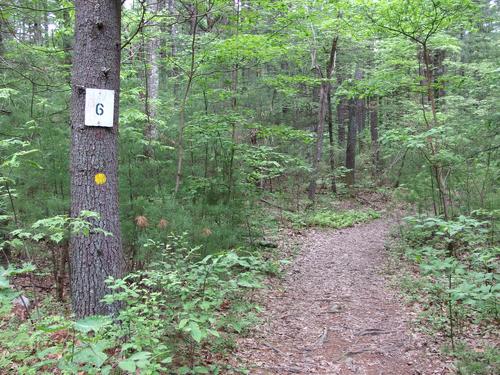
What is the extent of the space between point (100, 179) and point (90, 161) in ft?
0.63

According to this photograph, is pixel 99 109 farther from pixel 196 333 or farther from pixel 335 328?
pixel 335 328

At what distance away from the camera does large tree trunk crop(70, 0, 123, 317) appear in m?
3.64

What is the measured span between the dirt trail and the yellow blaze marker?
90.6 inches

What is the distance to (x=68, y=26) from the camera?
7879 millimetres

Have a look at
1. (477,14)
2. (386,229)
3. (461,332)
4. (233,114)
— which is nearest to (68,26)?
(233,114)

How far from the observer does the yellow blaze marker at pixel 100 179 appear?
368 cm

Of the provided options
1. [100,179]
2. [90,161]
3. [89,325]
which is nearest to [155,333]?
[89,325]

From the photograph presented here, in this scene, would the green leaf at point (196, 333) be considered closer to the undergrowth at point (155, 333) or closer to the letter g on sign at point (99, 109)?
the undergrowth at point (155, 333)

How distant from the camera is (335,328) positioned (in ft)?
17.4

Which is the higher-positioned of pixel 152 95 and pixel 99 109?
pixel 152 95

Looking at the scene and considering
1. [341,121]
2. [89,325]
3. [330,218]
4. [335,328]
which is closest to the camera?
[89,325]

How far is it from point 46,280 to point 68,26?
504cm

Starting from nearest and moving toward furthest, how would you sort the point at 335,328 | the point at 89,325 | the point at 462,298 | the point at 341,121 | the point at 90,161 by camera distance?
the point at 89,325 < the point at 90,161 < the point at 462,298 < the point at 335,328 < the point at 341,121

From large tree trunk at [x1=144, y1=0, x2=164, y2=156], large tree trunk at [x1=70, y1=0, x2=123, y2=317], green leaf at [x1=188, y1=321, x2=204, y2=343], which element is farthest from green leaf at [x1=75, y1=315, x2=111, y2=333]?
large tree trunk at [x1=144, y1=0, x2=164, y2=156]
